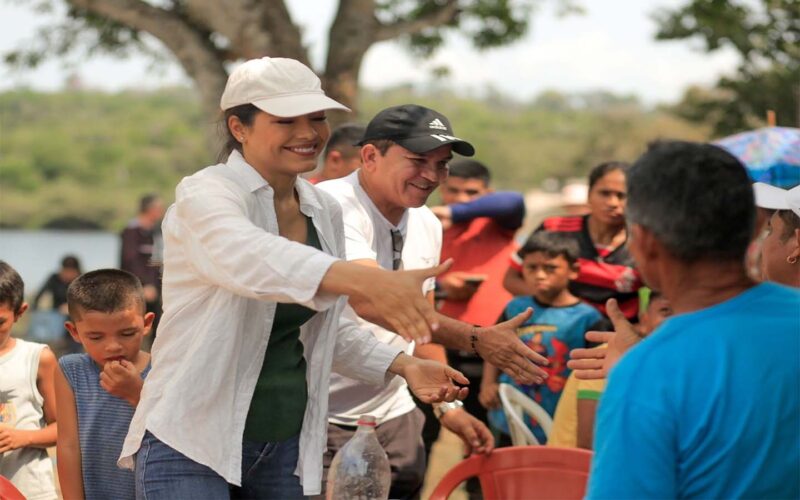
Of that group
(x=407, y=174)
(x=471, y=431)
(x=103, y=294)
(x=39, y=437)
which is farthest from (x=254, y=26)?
(x=471, y=431)

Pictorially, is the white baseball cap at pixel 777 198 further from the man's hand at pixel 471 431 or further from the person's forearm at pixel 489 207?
the person's forearm at pixel 489 207

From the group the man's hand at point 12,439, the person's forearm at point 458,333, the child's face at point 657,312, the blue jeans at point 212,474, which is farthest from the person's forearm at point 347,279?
the man's hand at point 12,439

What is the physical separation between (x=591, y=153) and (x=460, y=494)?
144 feet

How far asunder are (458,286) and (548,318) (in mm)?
724

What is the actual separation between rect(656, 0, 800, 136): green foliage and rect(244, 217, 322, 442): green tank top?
10.00 metres

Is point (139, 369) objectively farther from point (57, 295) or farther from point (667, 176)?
point (57, 295)

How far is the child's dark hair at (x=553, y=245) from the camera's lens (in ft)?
19.3

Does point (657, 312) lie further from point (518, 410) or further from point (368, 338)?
point (518, 410)

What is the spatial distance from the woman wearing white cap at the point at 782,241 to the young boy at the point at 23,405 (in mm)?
2420

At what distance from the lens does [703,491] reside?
220 centimetres

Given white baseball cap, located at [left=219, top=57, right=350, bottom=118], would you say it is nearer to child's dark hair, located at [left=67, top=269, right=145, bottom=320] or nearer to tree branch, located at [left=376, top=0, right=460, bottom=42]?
child's dark hair, located at [left=67, top=269, right=145, bottom=320]

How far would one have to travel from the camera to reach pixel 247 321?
120 inches

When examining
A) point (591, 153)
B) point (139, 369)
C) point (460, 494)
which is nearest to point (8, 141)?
point (591, 153)

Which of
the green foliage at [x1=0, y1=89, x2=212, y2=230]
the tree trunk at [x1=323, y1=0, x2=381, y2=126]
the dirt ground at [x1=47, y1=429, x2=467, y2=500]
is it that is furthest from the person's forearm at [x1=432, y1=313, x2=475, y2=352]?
the green foliage at [x1=0, y1=89, x2=212, y2=230]
